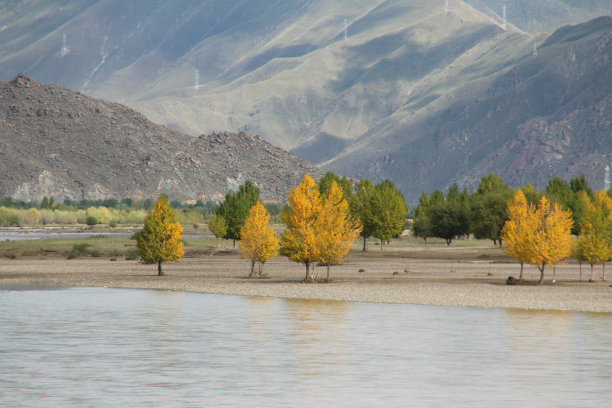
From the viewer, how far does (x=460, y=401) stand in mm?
21984

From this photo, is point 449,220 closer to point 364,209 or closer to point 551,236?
point 364,209

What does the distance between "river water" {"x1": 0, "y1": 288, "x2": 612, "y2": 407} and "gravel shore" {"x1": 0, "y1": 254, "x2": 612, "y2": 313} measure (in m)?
4.73

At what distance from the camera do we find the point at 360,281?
203ft

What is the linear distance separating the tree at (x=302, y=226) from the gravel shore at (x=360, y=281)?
2.32 meters

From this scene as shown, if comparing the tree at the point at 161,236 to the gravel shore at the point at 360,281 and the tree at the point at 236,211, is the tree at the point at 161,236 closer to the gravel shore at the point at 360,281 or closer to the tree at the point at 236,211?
the gravel shore at the point at 360,281

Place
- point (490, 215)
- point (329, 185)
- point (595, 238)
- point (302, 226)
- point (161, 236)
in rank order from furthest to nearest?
point (329, 185) → point (490, 215) → point (161, 236) → point (302, 226) → point (595, 238)

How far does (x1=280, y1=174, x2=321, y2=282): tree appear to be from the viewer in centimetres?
5894

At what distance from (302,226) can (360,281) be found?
675cm

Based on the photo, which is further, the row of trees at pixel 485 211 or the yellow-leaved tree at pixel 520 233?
the row of trees at pixel 485 211

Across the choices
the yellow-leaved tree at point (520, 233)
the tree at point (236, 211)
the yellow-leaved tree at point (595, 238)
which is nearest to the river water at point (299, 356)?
the yellow-leaved tree at point (520, 233)

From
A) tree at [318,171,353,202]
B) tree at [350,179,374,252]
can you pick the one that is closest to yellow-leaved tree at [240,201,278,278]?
tree at [318,171,353,202]

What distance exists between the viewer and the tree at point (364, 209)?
10775 centimetres

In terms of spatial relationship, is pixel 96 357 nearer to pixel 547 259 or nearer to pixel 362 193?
pixel 547 259

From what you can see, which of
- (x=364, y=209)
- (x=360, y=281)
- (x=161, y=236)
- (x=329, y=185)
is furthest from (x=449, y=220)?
(x=161, y=236)
